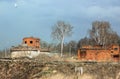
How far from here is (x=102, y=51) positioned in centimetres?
5772

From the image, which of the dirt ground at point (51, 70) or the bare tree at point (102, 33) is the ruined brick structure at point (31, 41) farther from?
the dirt ground at point (51, 70)

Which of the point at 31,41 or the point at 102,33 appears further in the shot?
the point at 102,33

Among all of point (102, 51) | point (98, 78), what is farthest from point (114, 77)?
point (102, 51)

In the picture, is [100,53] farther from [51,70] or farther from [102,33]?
[51,70]

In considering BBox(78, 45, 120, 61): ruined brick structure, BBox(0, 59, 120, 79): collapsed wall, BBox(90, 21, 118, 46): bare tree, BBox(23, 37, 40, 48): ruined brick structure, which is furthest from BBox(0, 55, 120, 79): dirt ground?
BBox(90, 21, 118, 46): bare tree

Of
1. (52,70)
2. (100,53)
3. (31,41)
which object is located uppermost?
(31,41)

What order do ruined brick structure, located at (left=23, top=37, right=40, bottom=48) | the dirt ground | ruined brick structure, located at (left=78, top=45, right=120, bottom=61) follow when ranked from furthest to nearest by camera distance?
ruined brick structure, located at (left=23, top=37, right=40, bottom=48) < ruined brick structure, located at (left=78, top=45, right=120, bottom=61) < the dirt ground

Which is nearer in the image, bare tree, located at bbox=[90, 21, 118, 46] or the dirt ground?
the dirt ground

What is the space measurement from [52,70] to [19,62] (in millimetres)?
3025

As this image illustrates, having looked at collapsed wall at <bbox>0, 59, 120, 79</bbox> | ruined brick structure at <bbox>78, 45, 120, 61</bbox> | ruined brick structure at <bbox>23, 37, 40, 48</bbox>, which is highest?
ruined brick structure at <bbox>23, 37, 40, 48</bbox>

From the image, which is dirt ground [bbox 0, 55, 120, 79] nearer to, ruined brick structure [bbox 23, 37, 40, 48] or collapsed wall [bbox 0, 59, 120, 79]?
collapsed wall [bbox 0, 59, 120, 79]

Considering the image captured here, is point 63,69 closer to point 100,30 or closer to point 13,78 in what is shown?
point 13,78

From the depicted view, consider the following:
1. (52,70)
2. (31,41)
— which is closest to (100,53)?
(31,41)

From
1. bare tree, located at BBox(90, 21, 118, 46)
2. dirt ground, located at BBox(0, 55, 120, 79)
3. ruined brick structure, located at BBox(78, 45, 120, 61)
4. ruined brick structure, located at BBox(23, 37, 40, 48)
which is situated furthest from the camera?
bare tree, located at BBox(90, 21, 118, 46)
